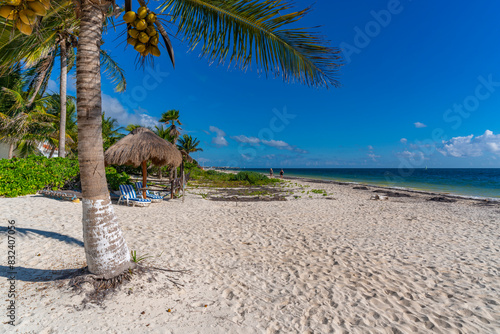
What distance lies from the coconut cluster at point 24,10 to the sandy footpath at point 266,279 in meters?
2.74

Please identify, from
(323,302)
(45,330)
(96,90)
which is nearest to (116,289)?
(45,330)

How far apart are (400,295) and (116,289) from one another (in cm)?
387

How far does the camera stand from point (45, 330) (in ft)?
7.43

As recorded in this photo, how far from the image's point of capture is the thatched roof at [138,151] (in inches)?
349

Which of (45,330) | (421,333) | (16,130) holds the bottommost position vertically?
(421,333)

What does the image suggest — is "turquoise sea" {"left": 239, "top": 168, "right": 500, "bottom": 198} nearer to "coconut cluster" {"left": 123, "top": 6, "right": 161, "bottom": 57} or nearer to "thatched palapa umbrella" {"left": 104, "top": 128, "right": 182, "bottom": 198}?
"thatched palapa umbrella" {"left": 104, "top": 128, "right": 182, "bottom": 198}

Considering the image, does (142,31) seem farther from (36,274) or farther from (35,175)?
(35,175)

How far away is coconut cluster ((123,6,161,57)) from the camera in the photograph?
2188 millimetres

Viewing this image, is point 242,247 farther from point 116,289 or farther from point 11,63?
point 11,63

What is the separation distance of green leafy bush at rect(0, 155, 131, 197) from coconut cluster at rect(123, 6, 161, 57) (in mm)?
9143

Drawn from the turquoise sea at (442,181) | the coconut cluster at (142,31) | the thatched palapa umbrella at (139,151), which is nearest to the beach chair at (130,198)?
the thatched palapa umbrella at (139,151)

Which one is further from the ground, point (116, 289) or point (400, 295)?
point (116, 289)

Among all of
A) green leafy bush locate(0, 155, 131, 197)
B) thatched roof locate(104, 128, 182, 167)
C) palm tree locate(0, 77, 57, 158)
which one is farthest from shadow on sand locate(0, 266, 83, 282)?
palm tree locate(0, 77, 57, 158)

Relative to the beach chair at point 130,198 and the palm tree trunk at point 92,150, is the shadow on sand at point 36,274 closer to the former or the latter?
the palm tree trunk at point 92,150
